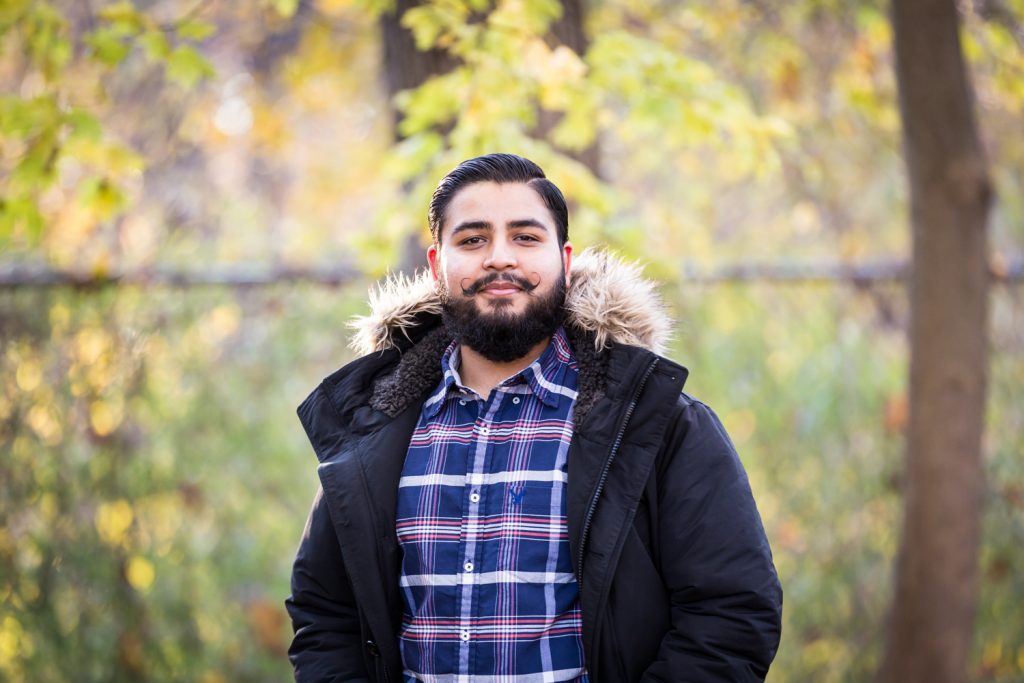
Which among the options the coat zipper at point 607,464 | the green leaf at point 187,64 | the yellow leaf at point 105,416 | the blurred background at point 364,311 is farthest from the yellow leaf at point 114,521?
the coat zipper at point 607,464

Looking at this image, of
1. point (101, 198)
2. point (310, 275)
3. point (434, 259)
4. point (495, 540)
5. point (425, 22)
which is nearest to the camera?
point (495, 540)

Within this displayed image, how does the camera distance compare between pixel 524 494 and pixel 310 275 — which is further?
pixel 310 275

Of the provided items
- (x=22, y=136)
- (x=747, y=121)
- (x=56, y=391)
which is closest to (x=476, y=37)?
(x=747, y=121)

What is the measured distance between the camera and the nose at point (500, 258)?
7.34 ft

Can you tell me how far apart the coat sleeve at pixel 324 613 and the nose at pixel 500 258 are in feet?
2.39

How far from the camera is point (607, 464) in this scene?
6.92ft

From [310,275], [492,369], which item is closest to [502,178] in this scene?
[492,369]

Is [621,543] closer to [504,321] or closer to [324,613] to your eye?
[504,321]

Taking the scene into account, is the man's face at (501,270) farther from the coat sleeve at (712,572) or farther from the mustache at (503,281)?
the coat sleeve at (712,572)

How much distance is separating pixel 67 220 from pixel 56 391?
2338mm

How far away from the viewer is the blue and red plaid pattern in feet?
6.97

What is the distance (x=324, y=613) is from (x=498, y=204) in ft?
3.73

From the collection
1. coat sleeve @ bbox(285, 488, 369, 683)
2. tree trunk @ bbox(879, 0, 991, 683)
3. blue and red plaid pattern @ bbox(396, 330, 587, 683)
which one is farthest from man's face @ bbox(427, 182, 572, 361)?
tree trunk @ bbox(879, 0, 991, 683)

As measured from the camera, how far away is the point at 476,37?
357 centimetres
